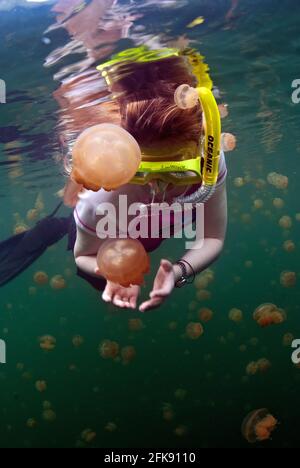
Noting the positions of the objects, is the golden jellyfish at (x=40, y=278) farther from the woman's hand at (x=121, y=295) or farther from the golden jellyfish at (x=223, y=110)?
the woman's hand at (x=121, y=295)

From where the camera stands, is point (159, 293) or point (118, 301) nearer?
point (159, 293)

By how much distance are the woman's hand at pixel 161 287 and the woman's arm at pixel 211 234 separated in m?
0.71

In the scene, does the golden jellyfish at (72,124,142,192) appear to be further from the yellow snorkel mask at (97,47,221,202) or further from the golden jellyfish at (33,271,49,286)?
the golden jellyfish at (33,271,49,286)

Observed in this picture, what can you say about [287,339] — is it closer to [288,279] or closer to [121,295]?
[288,279]

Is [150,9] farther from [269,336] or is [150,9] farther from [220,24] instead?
[269,336]

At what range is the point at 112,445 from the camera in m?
14.3

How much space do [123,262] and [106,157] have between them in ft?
2.83

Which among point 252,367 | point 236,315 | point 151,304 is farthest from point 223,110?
point 151,304

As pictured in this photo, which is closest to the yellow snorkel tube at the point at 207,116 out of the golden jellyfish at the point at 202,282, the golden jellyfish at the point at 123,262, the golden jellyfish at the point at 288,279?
the golden jellyfish at the point at 123,262

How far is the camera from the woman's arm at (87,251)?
3893 mm

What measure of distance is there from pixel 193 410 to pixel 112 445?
3.04 metres

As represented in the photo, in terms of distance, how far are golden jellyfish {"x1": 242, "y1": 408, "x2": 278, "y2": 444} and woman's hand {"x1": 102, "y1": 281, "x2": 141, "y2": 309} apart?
7219 millimetres

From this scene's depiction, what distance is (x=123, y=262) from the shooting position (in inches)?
131
